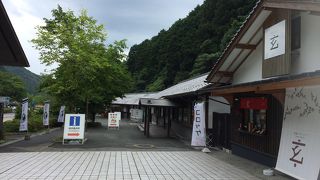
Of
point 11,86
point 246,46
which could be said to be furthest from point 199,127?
point 11,86

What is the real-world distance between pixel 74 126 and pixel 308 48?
1264 cm

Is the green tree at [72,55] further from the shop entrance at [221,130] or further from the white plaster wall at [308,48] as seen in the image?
the white plaster wall at [308,48]

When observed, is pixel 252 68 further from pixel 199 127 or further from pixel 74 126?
pixel 74 126

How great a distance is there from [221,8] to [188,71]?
10931mm

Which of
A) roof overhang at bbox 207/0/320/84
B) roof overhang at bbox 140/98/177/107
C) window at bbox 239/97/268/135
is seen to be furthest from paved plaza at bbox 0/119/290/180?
roof overhang at bbox 140/98/177/107

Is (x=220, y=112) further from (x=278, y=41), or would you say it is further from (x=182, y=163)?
(x=278, y=41)

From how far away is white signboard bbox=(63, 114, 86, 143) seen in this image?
1895 cm

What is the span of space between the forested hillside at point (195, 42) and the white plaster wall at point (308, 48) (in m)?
35.4

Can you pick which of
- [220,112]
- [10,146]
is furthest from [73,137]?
[220,112]

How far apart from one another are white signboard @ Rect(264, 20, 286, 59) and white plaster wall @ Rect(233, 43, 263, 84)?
1617 mm

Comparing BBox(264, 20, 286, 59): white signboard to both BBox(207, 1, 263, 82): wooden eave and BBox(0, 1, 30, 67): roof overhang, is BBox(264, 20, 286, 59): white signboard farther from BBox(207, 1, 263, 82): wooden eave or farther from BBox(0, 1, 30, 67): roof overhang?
BBox(0, 1, 30, 67): roof overhang

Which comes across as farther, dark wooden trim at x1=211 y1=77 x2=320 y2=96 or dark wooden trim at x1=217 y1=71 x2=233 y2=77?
dark wooden trim at x1=217 y1=71 x2=233 y2=77

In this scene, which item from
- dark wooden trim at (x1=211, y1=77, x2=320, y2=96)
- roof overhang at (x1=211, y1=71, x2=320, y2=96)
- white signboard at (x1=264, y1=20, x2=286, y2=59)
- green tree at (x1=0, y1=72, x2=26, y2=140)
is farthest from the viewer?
green tree at (x1=0, y1=72, x2=26, y2=140)

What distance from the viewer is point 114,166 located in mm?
11781
